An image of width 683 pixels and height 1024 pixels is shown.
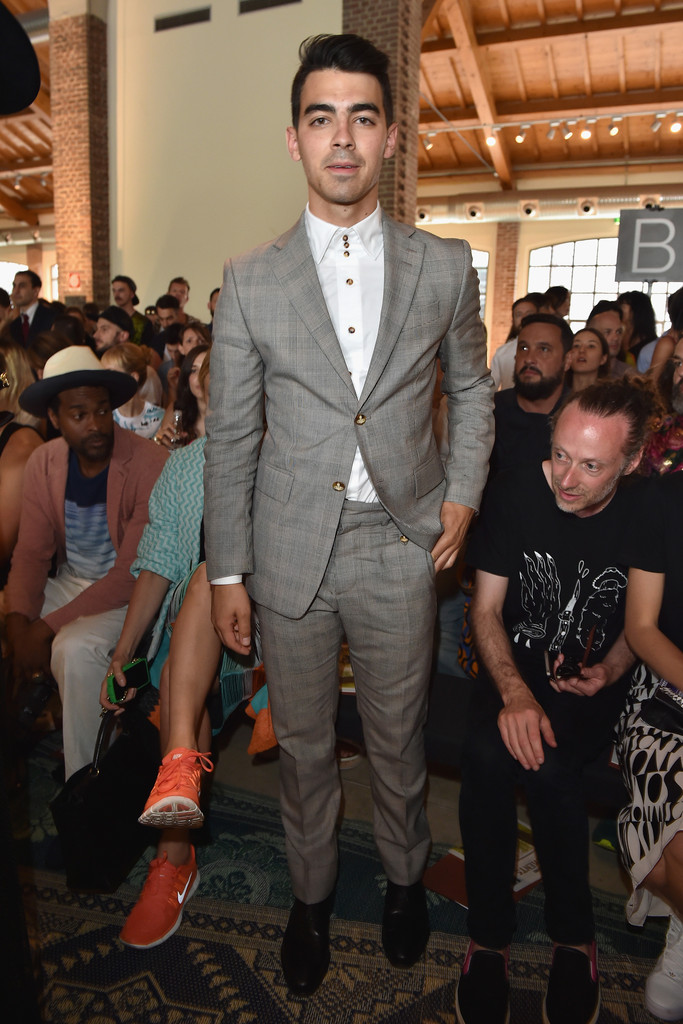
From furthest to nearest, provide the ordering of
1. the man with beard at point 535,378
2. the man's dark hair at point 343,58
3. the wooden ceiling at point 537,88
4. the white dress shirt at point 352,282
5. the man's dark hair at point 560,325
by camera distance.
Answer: the wooden ceiling at point 537,88 → the man's dark hair at point 560,325 → the man with beard at point 535,378 → the white dress shirt at point 352,282 → the man's dark hair at point 343,58

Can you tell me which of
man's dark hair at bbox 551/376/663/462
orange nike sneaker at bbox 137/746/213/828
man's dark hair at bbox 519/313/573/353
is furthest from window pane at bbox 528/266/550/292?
orange nike sneaker at bbox 137/746/213/828

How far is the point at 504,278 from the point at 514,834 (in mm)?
14292

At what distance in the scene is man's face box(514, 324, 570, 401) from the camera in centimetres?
346

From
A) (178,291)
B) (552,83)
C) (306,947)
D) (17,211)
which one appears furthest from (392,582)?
(17,211)

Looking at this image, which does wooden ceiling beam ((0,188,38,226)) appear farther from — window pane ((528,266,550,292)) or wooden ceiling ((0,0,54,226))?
window pane ((528,266,550,292))

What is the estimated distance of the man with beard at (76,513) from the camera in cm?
239

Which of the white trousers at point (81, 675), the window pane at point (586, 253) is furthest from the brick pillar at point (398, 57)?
the window pane at point (586, 253)

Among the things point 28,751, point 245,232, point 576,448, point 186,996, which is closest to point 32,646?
point 28,751

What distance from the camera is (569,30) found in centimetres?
982

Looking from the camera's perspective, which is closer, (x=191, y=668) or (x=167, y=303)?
(x=191, y=668)

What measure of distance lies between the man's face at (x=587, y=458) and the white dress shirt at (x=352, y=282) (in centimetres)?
62

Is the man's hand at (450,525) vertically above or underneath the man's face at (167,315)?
underneath

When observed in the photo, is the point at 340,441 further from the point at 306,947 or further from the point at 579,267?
the point at 579,267

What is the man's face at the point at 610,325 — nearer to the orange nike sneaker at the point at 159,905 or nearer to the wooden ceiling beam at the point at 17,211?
the orange nike sneaker at the point at 159,905
